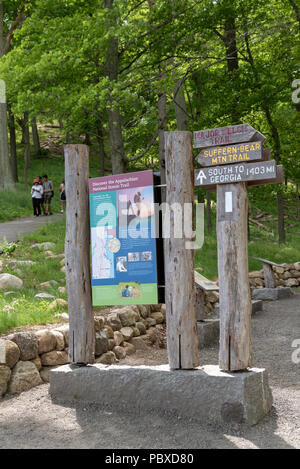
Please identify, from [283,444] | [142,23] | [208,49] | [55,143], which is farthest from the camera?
[55,143]

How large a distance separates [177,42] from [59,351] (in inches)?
388

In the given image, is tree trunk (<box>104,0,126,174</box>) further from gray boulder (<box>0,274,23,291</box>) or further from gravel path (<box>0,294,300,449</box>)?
gravel path (<box>0,294,300,449</box>)

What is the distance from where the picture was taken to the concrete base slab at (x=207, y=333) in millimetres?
8148

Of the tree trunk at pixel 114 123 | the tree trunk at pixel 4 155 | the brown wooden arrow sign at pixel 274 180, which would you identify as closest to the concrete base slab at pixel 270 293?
the tree trunk at pixel 114 123

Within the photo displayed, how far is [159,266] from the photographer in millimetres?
5273

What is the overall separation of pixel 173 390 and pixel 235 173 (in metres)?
2.13

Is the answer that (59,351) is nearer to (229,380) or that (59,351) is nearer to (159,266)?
A: (159,266)

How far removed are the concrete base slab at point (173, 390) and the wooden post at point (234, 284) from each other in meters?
0.20

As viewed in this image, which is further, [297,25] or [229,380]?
[297,25]

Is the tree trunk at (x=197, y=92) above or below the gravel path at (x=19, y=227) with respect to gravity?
above

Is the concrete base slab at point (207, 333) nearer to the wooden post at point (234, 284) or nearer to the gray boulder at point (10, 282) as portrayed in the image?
the gray boulder at point (10, 282)

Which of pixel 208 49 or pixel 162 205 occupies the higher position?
pixel 208 49

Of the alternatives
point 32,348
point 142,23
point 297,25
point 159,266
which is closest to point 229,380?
point 159,266

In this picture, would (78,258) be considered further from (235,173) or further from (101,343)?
(235,173)
